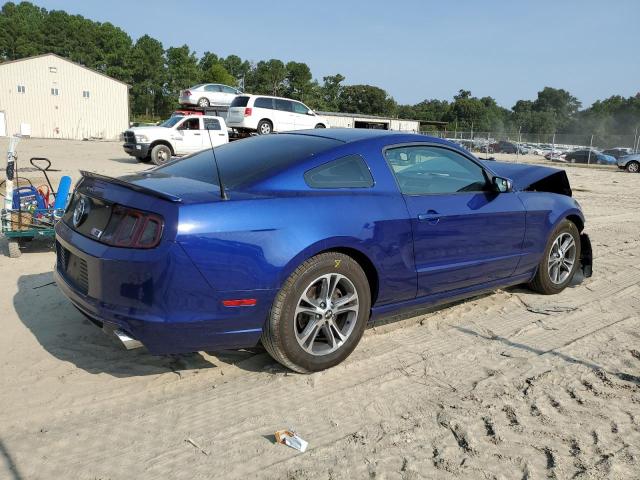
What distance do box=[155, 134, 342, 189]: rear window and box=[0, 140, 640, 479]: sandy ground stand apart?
1.23 m

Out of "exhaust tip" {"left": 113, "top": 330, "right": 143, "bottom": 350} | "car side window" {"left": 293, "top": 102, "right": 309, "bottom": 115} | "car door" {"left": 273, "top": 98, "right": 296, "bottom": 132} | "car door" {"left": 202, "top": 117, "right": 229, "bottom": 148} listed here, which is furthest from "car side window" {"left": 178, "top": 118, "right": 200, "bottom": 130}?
"exhaust tip" {"left": 113, "top": 330, "right": 143, "bottom": 350}

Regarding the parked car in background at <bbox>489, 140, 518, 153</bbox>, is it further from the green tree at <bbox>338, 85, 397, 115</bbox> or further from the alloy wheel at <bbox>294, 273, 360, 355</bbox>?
the green tree at <bbox>338, 85, 397, 115</bbox>

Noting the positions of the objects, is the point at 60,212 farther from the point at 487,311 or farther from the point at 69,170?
the point at 69,170

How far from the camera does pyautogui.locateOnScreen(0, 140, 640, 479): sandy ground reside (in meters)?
2.55

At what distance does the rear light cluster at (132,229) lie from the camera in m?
2.86

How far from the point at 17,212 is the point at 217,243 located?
4180mm

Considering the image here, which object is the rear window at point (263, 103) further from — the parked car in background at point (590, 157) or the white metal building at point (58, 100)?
the white metal building at point (58, 100)

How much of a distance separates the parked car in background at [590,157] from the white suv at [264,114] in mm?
21985

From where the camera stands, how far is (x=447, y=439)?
2764mm

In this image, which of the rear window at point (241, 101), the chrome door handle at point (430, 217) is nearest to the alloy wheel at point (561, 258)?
the chrome door handle at point (430, 217)

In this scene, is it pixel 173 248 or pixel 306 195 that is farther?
pixel 306 195

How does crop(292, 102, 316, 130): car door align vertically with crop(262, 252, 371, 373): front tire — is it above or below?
above

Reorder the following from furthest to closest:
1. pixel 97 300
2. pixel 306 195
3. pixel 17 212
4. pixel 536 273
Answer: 1. pixel 17 212
2. pixel 536 273
3. pixel 306 195
4. pixel 97 300

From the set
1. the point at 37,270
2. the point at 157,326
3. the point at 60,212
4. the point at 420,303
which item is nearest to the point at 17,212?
the point at 60,212
